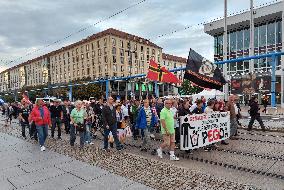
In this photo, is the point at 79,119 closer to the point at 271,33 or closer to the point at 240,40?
the point at 271,33

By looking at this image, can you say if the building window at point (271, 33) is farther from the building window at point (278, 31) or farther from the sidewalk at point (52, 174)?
the sidewalk at point (52, 174)

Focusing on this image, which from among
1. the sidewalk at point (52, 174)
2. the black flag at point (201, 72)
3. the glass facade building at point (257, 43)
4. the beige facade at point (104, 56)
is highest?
the beige facade at point (104, 56)

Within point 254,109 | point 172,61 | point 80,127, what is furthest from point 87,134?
point 172,61

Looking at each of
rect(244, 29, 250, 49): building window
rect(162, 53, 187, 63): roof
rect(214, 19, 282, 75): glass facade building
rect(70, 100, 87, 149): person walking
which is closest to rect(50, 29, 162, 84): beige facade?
rect(162, 53, 187, 63): roof

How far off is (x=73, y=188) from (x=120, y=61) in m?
84.5

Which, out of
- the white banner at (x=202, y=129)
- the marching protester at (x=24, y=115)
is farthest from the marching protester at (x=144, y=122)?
the marching protester at (x=24, y=115)

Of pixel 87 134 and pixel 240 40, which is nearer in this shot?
pixel 87 134

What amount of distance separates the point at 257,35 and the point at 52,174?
40185mm

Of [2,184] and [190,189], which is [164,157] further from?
[2,184]

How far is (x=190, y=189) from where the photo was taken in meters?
5.39

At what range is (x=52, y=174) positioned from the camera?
22.3 feet

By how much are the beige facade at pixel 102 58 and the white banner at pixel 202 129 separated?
Answer: 65578mm

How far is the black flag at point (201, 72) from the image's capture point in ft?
29.2

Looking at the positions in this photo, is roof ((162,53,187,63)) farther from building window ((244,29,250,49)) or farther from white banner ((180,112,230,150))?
white banner ((180,112,230,150))
